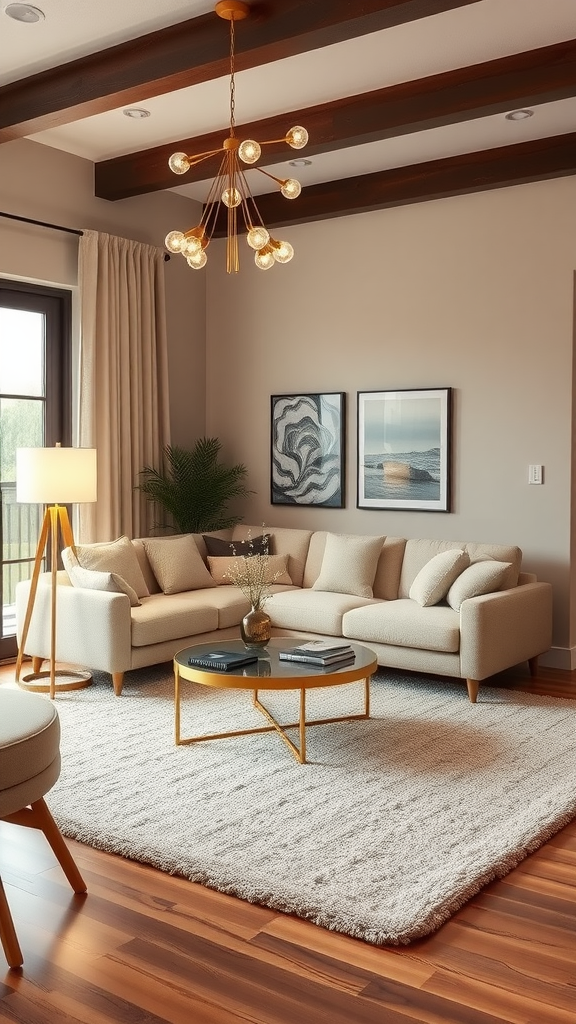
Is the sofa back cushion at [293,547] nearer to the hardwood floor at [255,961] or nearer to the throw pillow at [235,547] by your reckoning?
the throw pillow at [235,547]

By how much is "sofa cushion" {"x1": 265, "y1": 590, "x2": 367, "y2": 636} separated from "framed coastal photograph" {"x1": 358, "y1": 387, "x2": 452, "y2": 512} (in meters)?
0.93

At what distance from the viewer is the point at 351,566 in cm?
600

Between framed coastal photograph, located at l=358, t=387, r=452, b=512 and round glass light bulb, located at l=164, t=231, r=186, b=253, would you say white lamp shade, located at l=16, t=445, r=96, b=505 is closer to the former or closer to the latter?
round glass light bulb, located at l=164, t=231, r=186, b=253

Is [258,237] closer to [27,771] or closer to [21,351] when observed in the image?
[27,771]

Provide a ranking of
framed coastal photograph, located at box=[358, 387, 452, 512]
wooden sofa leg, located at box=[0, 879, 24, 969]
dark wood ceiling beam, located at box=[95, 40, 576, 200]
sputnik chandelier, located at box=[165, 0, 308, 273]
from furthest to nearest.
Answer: framed coastal photograph, located at box=[358, 387, 452, 512] → dark wood ceiling beam, located at box=[95, 40, 576, 200] → sputnik chandelier, located at box=[165, 0, 308, 273] → wooden sofa leg, located at box=[0, 879, 24, 969]

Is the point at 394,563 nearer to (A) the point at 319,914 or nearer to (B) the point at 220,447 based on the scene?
(B) the point at 220,447

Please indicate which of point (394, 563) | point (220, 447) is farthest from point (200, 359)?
point (394, 563)

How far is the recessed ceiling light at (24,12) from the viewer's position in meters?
3.98

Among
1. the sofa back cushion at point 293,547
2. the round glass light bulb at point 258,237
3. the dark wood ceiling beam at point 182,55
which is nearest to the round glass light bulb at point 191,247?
the round glass light bulb at point 258,237

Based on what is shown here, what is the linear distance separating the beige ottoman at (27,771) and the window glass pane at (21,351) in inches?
133

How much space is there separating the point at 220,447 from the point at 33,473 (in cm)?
238

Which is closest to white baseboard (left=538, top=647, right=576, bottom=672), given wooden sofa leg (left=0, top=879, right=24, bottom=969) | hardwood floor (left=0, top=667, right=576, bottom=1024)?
hardwood floor (left=0, top=667, right=576, bottom=1024)

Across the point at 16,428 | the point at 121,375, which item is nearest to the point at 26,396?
the point at 16,428

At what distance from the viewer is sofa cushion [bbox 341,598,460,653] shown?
509 centimetres
